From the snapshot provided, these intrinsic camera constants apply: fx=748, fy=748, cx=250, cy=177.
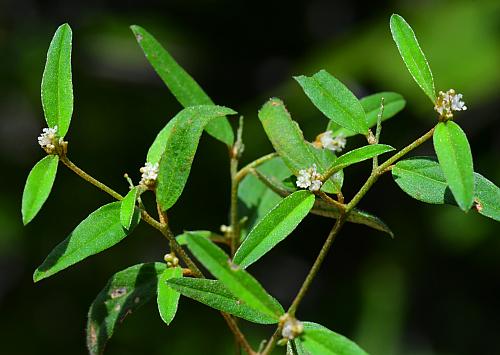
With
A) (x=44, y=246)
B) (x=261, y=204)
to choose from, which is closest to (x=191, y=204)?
(x=44, y=246)

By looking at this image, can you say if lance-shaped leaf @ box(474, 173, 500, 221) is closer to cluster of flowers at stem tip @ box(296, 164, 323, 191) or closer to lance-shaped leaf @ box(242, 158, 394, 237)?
lance-shaped leaf @ box(242, 158, 394, 237)

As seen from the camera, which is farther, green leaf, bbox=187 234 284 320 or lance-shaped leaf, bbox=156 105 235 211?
lance-shaped leaf, bbox=156 105 235 211

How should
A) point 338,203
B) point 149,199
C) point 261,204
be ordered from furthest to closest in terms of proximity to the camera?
1. point 149,199
2. point 261,204
3. point 338,203

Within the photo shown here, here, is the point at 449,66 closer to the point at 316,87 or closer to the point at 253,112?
the point at 253,112

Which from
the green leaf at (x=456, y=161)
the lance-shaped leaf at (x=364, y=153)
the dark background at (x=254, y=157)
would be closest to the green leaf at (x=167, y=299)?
the lance-shaped leaf at (x=364, y=153)

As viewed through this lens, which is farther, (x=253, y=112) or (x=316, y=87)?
(x=253, y=112)

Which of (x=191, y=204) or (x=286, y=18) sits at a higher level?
(x=286, y=18)

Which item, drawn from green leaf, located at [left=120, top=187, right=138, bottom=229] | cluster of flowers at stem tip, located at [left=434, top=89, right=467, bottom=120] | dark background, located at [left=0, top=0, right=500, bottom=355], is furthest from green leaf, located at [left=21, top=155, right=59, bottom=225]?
dark background, located at [left=0, top=0, right=500, bottom=355]

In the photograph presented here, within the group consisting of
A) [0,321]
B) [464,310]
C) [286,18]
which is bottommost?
[464,310]

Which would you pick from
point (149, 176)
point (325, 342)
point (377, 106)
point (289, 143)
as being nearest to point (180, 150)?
point (149, 176)
